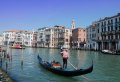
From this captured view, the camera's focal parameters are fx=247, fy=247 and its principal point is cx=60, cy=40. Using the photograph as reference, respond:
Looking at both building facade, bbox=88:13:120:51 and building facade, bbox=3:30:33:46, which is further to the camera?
Answer: building facade, bbox=3:30:33:46

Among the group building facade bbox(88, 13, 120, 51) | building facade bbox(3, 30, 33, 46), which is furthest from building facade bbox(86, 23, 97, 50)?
building facade bbox(3, 30, 33, 46)

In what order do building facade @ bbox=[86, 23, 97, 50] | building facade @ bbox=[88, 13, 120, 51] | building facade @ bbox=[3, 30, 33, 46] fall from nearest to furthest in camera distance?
building facade @ bbox=[88, 13, 120, 51], building facade @ bbox=[86, 23, 97, 50], building facade @ bbox=[3, 30, 33, 46]

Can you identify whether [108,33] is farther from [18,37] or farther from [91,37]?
[18,37]

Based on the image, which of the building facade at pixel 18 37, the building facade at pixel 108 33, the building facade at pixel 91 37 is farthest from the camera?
the building facade at pixel 18 37

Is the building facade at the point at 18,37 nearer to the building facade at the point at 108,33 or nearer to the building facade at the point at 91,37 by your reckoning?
the building facade at the point at 91,37

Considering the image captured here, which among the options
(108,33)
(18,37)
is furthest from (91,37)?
(18,37)

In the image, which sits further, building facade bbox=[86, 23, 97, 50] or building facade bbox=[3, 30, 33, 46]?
building facade bbox=[3, 30, 33, 46]

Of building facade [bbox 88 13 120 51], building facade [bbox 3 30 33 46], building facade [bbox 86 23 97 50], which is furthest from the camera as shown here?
building facade [bbox 3 30 33 46]

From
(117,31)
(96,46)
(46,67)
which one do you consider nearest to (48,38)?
(96,46)

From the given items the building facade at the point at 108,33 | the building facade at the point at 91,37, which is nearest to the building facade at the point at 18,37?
the building facade at the point at 91,37

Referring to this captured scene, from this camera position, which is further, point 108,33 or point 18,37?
point 18,37

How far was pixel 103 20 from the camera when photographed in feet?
163

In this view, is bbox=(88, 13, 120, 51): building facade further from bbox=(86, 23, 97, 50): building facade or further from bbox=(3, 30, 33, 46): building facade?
bbox=(3, 30, 33, 46): building facade

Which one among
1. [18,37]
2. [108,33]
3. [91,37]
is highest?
[18,37]
